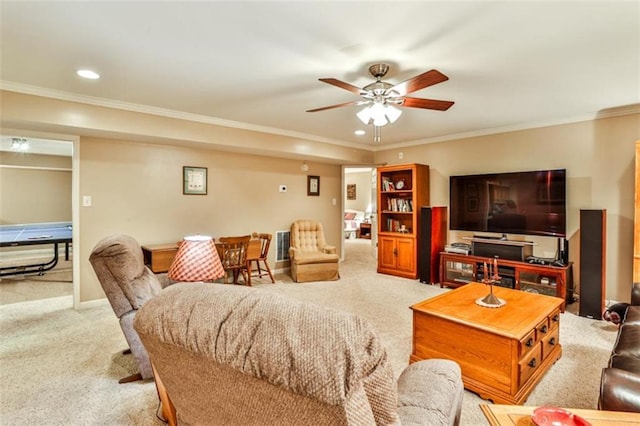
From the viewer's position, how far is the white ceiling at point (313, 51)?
1.89 metres

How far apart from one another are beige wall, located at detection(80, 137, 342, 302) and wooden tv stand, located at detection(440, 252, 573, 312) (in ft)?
8.40

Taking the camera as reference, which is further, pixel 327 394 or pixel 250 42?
pixel 250 42

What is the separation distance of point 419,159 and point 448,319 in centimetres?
391

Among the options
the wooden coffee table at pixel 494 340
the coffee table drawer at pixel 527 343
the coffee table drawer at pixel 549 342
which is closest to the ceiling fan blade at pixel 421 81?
the wooden coffee table at pixel 494 340

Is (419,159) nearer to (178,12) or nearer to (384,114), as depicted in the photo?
(384,114)

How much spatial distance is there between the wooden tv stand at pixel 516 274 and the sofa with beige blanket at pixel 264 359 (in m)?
3.69

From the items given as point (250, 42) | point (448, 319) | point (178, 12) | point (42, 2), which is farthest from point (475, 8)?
point (42, 2)

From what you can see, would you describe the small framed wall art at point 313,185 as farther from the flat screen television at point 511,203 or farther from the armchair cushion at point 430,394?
the armchair cushion at point 430,394

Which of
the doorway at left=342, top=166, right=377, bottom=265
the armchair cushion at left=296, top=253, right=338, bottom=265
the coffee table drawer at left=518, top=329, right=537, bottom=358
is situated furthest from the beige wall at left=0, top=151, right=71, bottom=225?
the coffee table drawer at left=518, top=329, right=537, bottom=358

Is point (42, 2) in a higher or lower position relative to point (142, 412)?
higher

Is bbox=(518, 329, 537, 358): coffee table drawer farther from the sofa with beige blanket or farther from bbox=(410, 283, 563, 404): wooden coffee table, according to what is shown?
the sofa with beige blanket

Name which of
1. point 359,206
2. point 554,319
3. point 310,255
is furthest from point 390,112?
point 359,206

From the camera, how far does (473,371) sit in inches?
83.3

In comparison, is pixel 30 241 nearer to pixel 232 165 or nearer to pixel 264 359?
pixel 232 165
